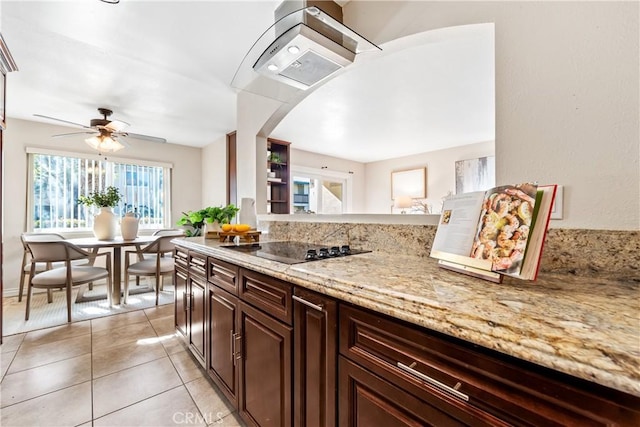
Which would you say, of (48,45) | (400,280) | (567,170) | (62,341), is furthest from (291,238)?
(48,45)

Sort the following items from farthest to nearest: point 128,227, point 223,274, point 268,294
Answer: point 128,227, point 223,274, point 268,294

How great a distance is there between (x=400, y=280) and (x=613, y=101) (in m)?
0.83

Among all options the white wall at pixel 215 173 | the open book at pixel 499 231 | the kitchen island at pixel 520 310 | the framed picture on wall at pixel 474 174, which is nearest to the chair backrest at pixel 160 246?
the white wall at pixel 215 173

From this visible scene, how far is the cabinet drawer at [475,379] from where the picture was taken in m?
0.40

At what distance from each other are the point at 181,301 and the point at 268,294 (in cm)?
136

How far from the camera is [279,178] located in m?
4.21

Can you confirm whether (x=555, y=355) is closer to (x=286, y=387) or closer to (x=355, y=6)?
(x=286, y=387)

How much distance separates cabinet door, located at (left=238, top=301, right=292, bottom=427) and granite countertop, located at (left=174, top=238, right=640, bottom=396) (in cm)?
28

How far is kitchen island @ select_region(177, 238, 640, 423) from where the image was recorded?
39 cm

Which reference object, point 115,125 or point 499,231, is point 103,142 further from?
point 499,231

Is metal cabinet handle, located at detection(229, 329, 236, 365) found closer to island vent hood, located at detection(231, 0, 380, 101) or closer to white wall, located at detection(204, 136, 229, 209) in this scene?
island vent hood, located at detection(231, 0, 380, 101)

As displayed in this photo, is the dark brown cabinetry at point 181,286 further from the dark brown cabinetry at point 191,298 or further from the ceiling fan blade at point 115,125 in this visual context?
the ceiling fan blade at point 115,125

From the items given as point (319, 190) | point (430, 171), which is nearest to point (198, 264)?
point (319, 190)

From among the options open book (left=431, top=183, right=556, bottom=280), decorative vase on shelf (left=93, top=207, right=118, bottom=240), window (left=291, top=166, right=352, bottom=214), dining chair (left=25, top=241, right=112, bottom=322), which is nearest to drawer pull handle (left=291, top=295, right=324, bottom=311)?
open book (left=431, top=183, right=556, bottom=280)
